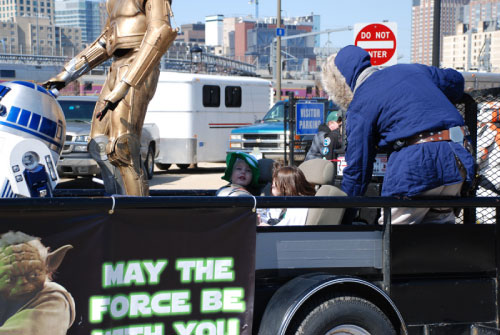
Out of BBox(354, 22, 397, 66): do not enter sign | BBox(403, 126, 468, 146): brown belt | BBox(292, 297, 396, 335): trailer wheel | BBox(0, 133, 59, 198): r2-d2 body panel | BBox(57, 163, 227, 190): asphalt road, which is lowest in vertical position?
BBox(57, 163, 227, 190): asphalt road

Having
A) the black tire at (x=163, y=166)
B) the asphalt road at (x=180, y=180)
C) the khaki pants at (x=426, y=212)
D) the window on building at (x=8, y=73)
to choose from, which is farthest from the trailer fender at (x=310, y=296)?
the window on building at (x=8, y=73)

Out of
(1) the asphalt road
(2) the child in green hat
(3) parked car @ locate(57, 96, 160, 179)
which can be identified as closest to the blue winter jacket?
(2) the child in green hat

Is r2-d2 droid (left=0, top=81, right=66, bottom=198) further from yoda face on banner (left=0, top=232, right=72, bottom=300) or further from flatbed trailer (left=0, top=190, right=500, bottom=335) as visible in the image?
yoda face on banner (left=0, top=232, right=72, bottom=300)

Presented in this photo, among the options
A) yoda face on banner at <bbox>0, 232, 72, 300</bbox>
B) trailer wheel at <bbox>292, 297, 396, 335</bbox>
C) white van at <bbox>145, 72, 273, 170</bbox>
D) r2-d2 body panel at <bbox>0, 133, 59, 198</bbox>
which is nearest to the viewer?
yoda face on banner at <bbox>0, 232, 72, 300</bbox>

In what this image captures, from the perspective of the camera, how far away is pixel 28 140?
358cm

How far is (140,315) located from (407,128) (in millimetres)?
1682

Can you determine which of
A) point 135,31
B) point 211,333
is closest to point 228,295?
point 211,333

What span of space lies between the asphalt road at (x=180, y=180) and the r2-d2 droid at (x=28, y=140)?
892 cm

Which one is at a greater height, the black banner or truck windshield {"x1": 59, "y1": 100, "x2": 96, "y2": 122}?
truck windshield {"x1": 59, "y1": 100, "x2": 96, "y2": 122}

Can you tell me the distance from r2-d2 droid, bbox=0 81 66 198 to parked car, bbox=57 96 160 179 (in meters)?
9.69

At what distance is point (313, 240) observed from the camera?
11.2 feet

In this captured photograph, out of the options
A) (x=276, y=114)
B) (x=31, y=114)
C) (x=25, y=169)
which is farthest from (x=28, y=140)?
(x=276, y=114)

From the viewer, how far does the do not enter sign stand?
1016 centimetres

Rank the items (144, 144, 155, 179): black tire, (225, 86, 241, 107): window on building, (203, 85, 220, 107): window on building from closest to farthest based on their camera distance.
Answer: (144, 144, 155, 179): black tire → (203, 85, 220, 107): window on building → (225, 86, 241, 107): window on building
